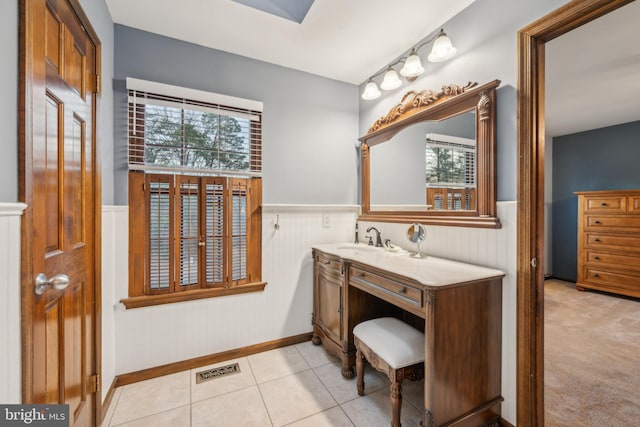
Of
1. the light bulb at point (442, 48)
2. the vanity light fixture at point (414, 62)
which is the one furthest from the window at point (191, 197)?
the light bulb at point (442, 48)

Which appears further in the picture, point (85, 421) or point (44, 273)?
point (85, 421)

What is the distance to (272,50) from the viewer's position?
7.34ft

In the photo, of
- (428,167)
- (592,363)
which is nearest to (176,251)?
(428,167)

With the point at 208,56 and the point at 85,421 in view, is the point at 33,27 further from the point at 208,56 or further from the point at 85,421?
the point at 85,421

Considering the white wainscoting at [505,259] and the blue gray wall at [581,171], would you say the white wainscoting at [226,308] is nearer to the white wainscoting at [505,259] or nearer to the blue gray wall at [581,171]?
the white wainscoting at [505,259]

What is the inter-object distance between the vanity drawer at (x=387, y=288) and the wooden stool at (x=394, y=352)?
0.23 meters

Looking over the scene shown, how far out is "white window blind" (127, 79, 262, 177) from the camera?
1.96m

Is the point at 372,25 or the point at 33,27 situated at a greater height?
the point at 372,25

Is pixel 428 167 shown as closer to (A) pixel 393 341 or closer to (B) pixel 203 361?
(A) pixel 393 341

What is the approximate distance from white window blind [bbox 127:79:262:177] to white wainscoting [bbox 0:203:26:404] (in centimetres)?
127

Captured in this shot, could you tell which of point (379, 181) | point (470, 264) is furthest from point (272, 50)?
point (470, 264)

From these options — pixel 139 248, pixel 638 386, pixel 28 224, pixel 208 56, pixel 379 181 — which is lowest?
pixel 638 386

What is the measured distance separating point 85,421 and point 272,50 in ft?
8.82

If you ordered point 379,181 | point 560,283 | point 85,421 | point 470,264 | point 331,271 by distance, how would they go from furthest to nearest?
point 560,283, point 379,181, point 331,271, point 470,264, point 85,421
